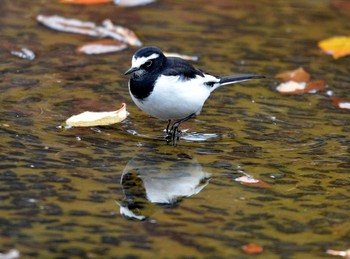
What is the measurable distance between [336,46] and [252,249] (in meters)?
4.82

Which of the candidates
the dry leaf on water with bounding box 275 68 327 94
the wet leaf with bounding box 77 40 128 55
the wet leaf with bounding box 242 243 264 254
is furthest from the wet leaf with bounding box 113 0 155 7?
the wet leaf with bounding box 242 243 264 254

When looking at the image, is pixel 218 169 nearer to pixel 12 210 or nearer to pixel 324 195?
pixel 324 195

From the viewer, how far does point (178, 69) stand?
609cm

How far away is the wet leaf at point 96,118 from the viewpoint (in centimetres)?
625

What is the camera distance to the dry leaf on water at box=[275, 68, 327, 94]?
24.7 ft

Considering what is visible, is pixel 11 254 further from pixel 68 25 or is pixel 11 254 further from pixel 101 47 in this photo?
pixel 68 25

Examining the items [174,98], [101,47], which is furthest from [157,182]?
[101,47]

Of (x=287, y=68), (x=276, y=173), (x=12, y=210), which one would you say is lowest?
(x=12, y=210)

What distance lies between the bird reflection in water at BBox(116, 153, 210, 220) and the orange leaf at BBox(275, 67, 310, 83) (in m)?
2.19

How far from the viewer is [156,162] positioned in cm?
573

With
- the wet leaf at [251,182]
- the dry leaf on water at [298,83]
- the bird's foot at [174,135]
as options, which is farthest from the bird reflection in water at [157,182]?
the dry leaf on water at [298,83]

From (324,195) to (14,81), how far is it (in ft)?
10.3

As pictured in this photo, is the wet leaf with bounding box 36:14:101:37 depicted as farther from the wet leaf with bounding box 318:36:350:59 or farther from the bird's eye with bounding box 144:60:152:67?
the bird's eye with bounding box 144:60:152:67

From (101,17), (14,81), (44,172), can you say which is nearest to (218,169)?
(44,172)
